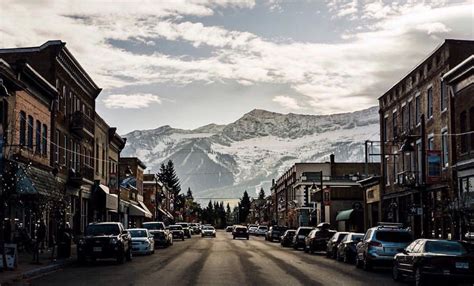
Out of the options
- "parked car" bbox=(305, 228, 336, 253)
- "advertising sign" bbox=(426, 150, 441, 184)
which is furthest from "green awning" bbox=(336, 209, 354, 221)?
"advertising sign" bbox=(426, 150, 441, 184)

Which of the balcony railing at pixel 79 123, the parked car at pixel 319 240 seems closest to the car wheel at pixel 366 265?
the parked car at pixel 319 240

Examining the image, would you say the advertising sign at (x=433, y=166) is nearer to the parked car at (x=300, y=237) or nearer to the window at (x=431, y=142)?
the window at (x=431, y=142)

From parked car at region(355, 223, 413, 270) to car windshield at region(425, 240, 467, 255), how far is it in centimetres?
647

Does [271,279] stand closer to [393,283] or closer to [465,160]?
[393,283]

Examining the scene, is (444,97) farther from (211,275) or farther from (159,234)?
(159,234)

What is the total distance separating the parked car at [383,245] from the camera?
1109 inches

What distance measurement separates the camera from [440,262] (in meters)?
20.5

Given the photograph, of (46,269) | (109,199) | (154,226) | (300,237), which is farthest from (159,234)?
(46,269)

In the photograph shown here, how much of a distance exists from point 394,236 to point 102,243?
1211 cm

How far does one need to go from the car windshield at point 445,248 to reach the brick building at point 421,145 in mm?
11967

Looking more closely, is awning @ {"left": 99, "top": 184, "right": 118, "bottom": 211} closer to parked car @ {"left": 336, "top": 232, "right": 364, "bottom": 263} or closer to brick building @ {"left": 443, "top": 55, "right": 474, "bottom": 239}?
parked car @ {"left": 336, "top": 232, "right": 364, "bottom": 263}

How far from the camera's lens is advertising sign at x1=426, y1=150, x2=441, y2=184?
3947 cm

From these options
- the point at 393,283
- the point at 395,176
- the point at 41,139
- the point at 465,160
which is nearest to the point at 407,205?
the point at 395,176

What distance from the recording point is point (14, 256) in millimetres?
25891
